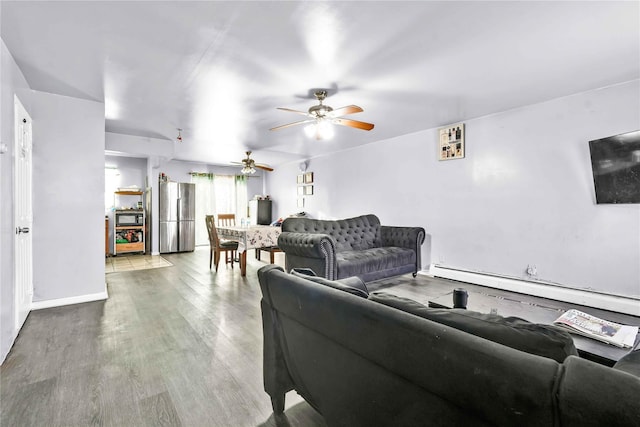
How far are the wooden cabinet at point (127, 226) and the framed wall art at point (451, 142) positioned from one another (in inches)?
256

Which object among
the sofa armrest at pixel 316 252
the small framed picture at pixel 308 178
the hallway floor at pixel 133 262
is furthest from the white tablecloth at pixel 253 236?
the small framed picture at pixel 308 178

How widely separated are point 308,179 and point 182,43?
5371mm

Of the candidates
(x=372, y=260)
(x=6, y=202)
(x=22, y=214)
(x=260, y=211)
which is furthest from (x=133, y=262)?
(x=372, y=260)

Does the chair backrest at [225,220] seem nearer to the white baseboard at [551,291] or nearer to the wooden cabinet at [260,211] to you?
the wooden cabinet at [260,211]

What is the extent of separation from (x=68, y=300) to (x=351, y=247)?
3598 mm

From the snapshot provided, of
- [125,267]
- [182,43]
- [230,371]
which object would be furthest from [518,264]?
[125,267]

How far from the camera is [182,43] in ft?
7.81

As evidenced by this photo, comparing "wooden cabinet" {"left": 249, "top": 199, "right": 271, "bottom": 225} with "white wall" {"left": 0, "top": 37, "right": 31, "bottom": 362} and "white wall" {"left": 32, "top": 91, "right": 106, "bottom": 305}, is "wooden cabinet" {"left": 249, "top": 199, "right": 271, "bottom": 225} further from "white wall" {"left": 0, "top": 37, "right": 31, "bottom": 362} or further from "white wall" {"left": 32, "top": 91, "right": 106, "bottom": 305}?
"white wall" {"left": 0, "top": 37, "right": 31, "bottom": 362}

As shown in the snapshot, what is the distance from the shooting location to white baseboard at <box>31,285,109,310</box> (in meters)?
3.29

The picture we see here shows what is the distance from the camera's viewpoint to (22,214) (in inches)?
111

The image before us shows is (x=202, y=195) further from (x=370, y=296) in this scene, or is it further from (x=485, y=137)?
(x=370, y=296)

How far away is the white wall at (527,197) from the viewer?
10.7ft

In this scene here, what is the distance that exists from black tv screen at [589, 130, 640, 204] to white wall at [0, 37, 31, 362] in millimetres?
5431

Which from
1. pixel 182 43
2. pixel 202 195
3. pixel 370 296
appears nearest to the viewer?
pixel 370 296
